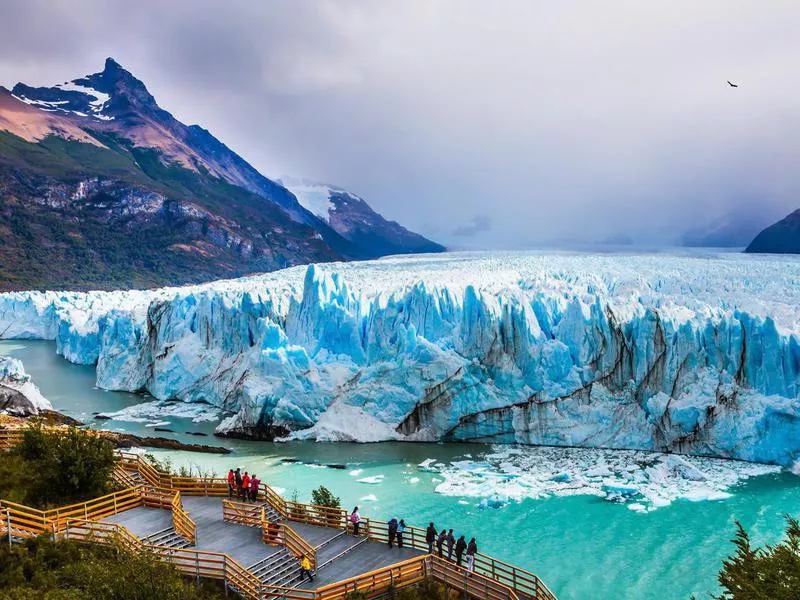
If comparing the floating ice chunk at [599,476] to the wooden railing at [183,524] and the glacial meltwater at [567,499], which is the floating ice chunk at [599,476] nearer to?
the glacial meltwater at [567,499]

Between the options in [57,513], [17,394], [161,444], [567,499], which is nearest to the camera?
[57,513]

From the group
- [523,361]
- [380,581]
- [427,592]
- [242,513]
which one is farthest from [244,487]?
[523,361]

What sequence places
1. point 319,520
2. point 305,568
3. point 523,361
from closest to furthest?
1. point 305,568
2. point 319,520
3. point 523,361

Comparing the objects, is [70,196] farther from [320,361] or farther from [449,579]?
[449,579]

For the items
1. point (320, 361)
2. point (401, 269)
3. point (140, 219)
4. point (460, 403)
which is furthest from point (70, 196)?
point (460, 403)

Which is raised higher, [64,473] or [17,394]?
[17,394]

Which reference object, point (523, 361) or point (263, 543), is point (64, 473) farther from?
point (523, 361)

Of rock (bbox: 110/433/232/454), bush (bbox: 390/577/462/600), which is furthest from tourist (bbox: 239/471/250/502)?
rock (bbox: 110/433/232/454)

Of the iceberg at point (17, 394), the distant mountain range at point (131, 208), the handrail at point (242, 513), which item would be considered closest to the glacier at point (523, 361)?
the iceberg at point (17, 394)
